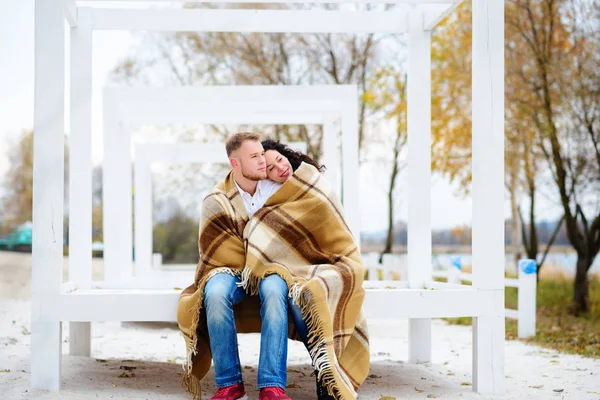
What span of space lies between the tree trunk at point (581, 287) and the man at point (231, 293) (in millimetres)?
7149

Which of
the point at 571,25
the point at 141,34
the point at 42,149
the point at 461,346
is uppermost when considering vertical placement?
the point at 141,34

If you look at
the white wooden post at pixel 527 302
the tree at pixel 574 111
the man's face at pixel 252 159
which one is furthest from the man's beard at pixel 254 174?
the tree at pixel 574 111

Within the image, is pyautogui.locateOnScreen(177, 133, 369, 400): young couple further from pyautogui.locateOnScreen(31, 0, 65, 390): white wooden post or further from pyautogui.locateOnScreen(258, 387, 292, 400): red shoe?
pyautogui.locateOnScreen(31, 0, 65, 390): white wooden post

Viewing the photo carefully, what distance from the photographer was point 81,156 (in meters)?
5.46

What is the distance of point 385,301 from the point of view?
4.42m

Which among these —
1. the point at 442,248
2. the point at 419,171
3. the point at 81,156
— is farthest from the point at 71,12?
the point at 442,248

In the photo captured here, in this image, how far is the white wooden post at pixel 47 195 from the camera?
4.30 m

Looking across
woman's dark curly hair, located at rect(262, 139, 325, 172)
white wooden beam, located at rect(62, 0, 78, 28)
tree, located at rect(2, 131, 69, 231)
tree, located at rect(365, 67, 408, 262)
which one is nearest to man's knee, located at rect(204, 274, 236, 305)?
woman's dark curly hair, located at rect(262, 139, 325, 172)

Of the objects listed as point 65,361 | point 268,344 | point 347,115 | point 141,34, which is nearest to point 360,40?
point 141,34

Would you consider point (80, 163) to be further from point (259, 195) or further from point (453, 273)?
point (453, 273)

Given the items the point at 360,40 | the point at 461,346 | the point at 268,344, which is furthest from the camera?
the point at 360,40

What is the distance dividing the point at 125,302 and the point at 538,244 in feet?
31.5

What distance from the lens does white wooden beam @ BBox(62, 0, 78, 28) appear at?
5.09 m

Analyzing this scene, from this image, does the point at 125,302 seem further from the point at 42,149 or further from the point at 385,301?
→ the point at 385,301
